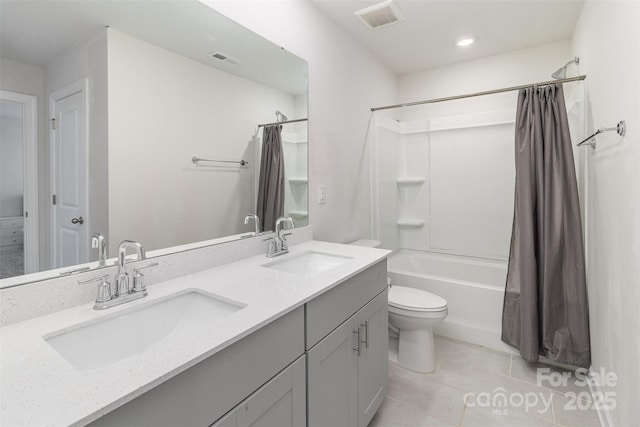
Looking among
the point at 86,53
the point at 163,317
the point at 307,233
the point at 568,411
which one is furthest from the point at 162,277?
the point at 568,411

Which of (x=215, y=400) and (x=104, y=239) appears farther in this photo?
(x=104, y=239)

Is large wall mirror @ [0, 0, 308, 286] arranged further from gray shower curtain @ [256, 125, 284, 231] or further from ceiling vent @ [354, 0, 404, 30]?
ceiling vent @ [354, 0, 404, 30]

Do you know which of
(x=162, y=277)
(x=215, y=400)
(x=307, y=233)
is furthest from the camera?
(x=307, y=233)

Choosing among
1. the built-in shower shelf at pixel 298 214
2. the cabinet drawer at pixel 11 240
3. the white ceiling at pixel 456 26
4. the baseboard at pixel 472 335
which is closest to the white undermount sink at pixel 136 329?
the cabinet drawer at pixel 11 240

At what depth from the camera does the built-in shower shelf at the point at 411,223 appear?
328 cm

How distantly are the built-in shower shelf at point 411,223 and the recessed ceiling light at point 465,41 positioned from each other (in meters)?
1.65

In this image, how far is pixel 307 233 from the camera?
2.02 m

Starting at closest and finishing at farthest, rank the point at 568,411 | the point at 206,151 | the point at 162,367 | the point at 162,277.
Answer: the point at 162,367 → the point at 162,277 → the point at 206,151 → the point at 568,411

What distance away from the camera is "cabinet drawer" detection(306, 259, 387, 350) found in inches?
43.7

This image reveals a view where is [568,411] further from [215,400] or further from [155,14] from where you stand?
[155,14]

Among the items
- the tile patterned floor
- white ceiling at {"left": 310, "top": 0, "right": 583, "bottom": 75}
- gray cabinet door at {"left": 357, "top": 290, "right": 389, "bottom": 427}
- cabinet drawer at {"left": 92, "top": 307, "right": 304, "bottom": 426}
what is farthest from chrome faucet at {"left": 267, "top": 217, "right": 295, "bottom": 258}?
white ceiling at {"left": 310, "top": 0, "right": 583, "bottom": 75}

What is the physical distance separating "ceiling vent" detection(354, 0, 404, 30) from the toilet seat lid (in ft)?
6.51

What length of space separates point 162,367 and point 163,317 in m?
0.44

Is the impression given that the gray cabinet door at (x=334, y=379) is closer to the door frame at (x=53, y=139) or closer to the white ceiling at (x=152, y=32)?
the door frame at (x=53, y=139)
